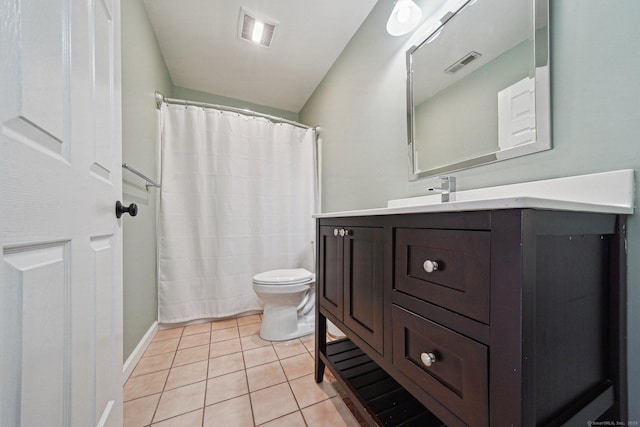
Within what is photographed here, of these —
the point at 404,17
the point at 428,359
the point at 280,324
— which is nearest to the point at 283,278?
the point at 280,324

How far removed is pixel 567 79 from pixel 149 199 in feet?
7.28

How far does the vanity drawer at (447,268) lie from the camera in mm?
486

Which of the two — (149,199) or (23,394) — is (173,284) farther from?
(23,394)

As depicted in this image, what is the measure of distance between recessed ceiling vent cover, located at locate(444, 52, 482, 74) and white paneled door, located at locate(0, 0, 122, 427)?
1319 millimetres

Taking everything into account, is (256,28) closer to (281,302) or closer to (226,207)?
(226,207)

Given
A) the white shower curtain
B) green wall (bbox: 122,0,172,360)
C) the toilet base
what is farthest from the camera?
the white shower curtain

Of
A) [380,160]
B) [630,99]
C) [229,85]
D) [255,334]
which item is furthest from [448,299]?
[229,85]

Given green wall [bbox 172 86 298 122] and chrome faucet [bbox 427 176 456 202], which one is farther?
green wall [bbox 172 86 298 122]

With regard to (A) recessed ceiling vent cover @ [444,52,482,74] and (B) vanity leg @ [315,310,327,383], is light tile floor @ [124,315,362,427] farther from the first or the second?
(A) recessed ceiling vent cover @ [444,52,482,74]

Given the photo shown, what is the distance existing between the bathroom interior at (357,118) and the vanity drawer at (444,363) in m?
0.46

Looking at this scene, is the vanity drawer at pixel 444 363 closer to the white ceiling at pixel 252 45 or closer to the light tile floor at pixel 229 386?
the light tile floor at pixel 229 386

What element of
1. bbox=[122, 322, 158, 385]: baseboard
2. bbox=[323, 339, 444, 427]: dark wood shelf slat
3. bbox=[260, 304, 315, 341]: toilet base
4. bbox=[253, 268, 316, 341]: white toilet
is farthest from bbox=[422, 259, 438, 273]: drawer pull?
bbox=[122, 322, 158, 385]: baseboard

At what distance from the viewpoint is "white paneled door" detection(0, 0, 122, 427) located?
1.16 feet

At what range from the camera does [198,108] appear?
6.26 feet
